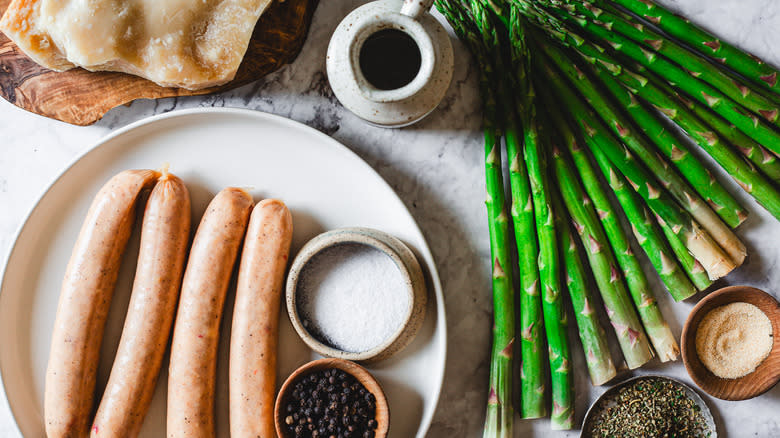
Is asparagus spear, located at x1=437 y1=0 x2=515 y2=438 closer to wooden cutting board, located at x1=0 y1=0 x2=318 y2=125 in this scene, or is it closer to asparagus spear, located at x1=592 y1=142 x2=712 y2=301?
asparagus spear, located at x1=592 y1=142 x2=712 y2=301

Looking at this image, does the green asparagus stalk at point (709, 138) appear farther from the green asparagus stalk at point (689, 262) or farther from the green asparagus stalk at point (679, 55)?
the green asparagus stalk at point (689, 262)

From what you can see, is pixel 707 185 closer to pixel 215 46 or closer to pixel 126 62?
pixel 215 46

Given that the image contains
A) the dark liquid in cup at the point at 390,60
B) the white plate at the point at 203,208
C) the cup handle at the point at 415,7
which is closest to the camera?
the cup handle at the point at 415,7

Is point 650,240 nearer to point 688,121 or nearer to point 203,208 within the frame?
point 688,121

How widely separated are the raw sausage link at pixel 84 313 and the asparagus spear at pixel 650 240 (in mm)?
1290

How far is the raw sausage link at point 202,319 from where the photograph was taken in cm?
135

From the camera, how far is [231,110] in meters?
1.46

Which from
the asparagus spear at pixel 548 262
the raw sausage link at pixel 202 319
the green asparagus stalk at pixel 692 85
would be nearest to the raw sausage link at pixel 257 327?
the raw sausage link at pixel 202 319

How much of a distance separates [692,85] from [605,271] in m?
0.57

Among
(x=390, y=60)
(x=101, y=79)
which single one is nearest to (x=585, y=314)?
(x=390, y=60)

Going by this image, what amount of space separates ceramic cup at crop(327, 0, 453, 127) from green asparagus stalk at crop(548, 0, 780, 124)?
442 mm

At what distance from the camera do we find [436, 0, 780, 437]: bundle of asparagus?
1477 mm

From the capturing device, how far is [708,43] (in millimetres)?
1492

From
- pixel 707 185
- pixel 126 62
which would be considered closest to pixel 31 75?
pixel 126 62
